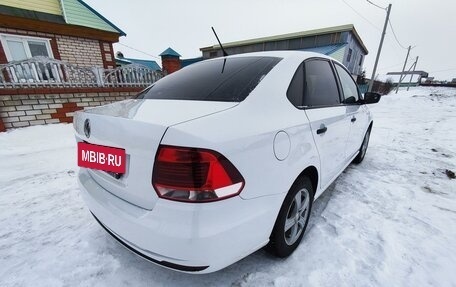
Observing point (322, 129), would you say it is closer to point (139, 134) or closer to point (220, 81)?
point (220, 81)

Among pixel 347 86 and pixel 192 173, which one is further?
pixel 347 86

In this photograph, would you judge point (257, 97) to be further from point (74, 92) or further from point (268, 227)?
point (74, 92)

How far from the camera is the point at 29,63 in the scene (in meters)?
5.53

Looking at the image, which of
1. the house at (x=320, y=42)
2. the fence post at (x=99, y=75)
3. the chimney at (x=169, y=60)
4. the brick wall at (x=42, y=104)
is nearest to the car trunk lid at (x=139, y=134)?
the brick wall at (x=42, y=104)

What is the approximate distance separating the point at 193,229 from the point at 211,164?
13.1 inches

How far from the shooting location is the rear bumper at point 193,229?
1.09 m

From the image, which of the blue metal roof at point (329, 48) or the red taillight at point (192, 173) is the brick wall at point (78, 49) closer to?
the red taillight at point (192, 173)

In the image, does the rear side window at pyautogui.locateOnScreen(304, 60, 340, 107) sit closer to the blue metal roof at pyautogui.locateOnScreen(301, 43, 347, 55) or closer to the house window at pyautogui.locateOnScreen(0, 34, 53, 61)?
the house window at pyautogui.locateOnScreen(0, 34, 53, 61)

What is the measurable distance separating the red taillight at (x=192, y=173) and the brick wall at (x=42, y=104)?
6366 mm

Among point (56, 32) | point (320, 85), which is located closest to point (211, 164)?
point (320, 85)

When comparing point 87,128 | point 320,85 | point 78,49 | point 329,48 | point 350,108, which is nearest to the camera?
point 87,128

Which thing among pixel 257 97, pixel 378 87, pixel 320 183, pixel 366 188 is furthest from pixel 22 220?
pixel 378 87

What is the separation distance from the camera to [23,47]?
791 cm

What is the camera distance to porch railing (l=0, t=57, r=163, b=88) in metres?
→ 5.33
